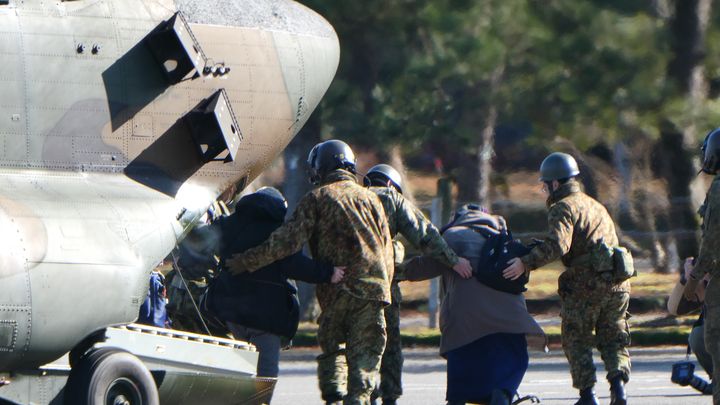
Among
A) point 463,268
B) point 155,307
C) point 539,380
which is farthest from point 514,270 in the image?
point 539,380

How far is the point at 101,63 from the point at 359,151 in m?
8.56

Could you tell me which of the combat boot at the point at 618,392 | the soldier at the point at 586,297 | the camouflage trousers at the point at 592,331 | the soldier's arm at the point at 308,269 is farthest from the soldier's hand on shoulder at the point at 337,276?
the combat boot at the point at 618,392

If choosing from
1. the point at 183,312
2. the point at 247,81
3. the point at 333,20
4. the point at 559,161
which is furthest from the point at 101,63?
the point at 333,20

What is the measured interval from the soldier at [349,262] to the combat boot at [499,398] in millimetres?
841

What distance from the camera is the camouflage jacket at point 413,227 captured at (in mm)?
9789

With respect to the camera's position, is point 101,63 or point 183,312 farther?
point 183,312

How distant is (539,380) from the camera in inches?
547

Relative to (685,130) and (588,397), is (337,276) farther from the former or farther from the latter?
(685,130)

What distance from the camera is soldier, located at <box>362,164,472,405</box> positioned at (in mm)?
9820

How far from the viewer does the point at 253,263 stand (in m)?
9.38

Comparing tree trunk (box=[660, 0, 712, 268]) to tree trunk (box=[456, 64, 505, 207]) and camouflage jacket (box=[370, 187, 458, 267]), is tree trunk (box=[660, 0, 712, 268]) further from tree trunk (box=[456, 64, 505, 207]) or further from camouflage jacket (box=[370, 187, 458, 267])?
camouflage jacket (box=[370, 187, 458, 267])

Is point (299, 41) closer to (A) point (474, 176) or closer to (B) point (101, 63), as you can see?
(B) point (101, 63)

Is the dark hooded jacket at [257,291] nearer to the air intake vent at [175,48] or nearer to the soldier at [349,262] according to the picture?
the soldier at [349,262]

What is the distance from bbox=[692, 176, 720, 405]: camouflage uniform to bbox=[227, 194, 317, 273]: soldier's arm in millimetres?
2383
